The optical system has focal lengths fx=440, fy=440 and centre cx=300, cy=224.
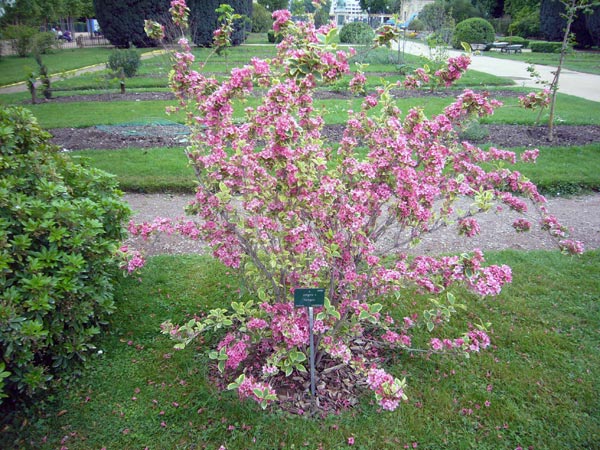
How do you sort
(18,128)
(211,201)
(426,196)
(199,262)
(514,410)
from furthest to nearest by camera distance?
1. (199,262)
2. (18,128)
3. (514,410)
4. (211,201)
5. (426,196)

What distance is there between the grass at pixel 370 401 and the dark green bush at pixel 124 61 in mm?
13328

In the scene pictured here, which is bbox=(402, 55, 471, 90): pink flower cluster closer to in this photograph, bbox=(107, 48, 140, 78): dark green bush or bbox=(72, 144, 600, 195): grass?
bbox=(72, 144, 600, 195): grass

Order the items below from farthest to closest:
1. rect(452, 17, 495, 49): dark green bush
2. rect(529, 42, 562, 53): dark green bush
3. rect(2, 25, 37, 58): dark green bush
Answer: rect(452, 17, 495, 49): dark green bush < rect(529, 42, 562, 53): dark green bush < rect(2, 25, 37, 58): dark green bush

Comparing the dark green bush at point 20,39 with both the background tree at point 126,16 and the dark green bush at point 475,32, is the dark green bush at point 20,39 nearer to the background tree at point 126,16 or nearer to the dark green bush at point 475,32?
the background tree at point 126,16

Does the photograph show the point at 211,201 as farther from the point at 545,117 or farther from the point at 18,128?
the point at 545,117

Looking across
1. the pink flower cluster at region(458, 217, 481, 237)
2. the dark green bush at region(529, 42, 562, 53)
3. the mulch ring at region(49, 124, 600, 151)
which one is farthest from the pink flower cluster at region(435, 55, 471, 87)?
the dark green bush at region(529, 42, 562, 53)

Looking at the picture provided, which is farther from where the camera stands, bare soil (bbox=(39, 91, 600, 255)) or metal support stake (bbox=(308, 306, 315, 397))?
bare soil (bbox=(39, 91, 600, 255))

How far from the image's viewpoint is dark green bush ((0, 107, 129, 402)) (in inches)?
101

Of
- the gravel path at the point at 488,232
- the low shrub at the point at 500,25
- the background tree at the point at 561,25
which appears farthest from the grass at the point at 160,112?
the low shrub at the point at 500,25

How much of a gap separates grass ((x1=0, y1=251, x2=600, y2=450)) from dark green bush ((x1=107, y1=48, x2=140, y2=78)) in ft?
43.7

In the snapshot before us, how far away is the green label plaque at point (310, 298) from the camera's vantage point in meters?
2.43

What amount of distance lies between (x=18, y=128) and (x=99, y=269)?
1.42 meters

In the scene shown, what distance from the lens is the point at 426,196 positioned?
2.49 meters

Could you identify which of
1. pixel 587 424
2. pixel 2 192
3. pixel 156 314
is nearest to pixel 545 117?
pixel 587 424
